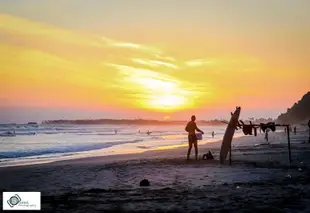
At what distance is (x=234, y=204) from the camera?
7.93 m

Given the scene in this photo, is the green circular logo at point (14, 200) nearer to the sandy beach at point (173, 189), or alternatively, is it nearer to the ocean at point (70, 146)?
the sandy beach at point (173, 189)

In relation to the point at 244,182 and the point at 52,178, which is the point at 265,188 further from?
the point at 52,178

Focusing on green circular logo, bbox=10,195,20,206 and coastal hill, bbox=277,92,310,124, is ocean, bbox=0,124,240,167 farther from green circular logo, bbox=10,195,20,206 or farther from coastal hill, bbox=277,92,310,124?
coastal hill, bbox=277,92,310,124

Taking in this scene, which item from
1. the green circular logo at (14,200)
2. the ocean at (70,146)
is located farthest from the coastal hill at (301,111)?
the green circular logo at (14,200)

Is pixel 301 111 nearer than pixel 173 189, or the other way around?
pixel 173 189

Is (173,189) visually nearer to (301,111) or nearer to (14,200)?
(14,200)

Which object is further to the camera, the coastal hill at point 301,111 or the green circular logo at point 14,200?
the coastal hill at point 301,111

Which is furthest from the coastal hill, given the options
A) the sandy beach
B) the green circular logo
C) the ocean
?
the green circular logo

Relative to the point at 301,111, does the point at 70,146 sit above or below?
below

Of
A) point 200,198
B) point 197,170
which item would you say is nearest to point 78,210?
point 200,198

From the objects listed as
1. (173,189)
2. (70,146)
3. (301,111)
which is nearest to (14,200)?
(173,189)

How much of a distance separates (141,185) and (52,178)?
3944 mm

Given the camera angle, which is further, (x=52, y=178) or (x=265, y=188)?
(x=52, y=178)

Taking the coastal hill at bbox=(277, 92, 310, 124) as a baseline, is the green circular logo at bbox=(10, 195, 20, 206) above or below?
below
